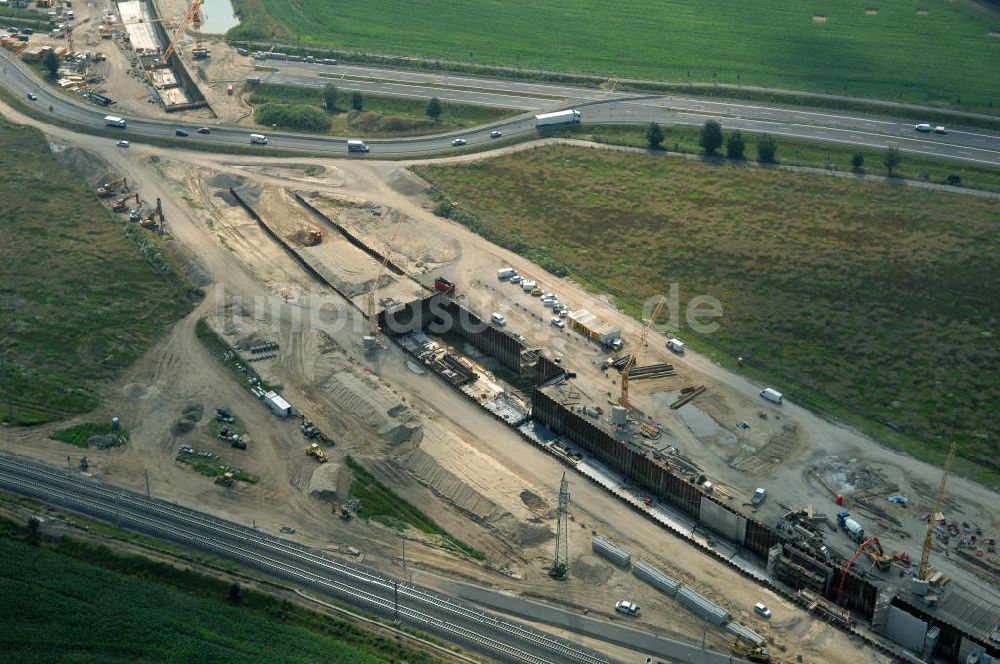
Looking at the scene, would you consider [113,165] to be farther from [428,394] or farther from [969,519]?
[969,519]

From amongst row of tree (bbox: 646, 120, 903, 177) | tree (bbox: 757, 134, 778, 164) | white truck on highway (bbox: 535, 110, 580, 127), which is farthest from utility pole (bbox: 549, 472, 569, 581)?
white truck on highway (bbox: 535, 110, 580, 127)

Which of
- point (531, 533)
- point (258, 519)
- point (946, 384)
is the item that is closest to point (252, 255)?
point (258, 519)

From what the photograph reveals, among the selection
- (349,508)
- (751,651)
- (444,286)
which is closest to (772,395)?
(751,651)

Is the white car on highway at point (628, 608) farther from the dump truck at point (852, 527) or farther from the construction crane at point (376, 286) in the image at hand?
the construction crane at point (376, 286)

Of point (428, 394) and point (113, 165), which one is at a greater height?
point (113, 165)

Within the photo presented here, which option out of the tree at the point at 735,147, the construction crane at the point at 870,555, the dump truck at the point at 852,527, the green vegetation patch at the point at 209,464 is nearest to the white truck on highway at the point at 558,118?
the tree at the point at 735,147

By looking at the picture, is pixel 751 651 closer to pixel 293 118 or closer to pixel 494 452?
pixel 494 452

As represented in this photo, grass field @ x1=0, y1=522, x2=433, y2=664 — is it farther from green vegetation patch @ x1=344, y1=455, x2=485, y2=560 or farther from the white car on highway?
the white car on highway
